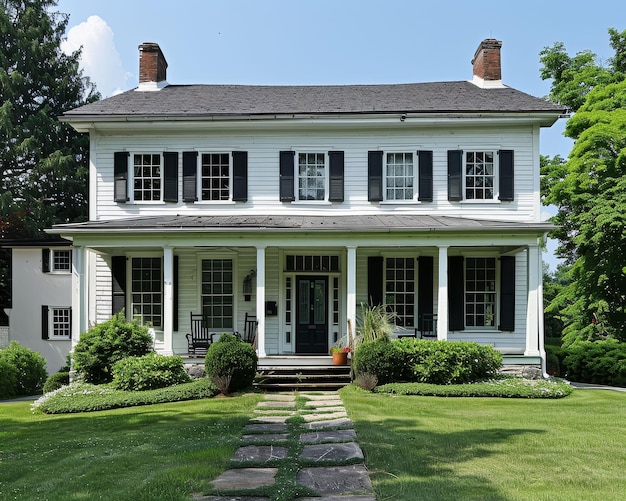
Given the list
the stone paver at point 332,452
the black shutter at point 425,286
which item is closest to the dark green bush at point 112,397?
the stone paver at point 332,452

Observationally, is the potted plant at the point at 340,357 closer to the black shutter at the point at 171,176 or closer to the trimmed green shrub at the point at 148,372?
the trimmed green shrub at the point at 148,372

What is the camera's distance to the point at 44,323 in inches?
792

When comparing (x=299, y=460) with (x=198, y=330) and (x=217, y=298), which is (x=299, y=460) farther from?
(x=217, y=298)

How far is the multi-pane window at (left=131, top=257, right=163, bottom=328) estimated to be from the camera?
51.9ft

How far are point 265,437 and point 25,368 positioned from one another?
10.9 meters

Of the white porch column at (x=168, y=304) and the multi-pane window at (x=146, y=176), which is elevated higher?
the multi-pane window at (x=146, y=176)

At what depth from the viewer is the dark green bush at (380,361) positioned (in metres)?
12.1

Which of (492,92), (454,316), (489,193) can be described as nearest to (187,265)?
(454,316)

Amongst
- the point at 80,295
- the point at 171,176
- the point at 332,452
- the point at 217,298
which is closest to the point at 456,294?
the point at 217,298

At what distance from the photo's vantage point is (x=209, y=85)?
1870 cm

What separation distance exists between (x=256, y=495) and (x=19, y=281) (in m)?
18.0

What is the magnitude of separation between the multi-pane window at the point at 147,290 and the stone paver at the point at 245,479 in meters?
10.1

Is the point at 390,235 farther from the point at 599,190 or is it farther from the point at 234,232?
the point at 599,190

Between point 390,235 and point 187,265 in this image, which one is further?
point 187,265
